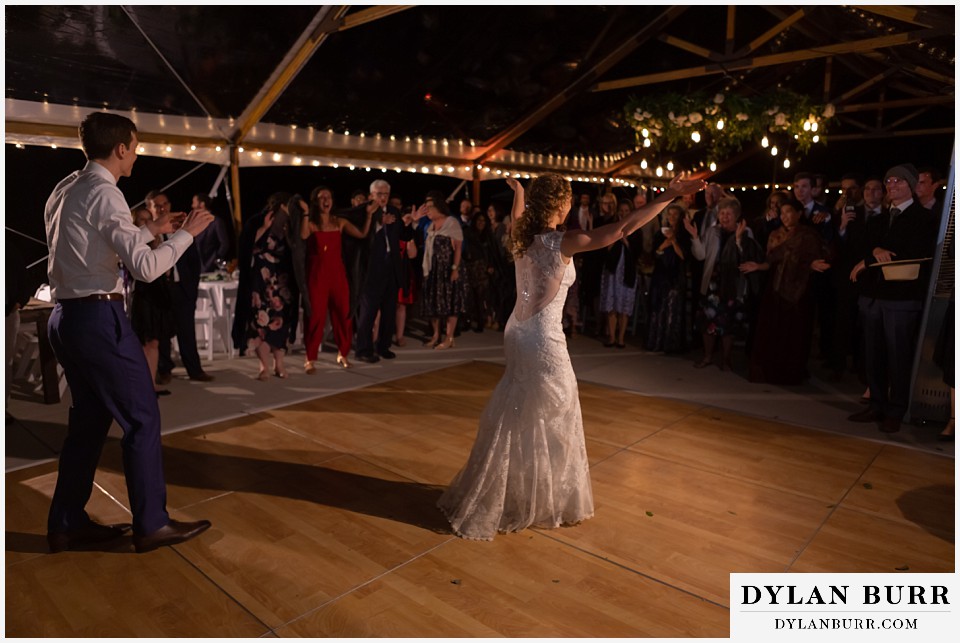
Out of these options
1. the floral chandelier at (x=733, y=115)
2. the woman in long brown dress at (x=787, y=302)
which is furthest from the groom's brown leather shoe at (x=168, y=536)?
the floral chandelier at (x=733, y=115)

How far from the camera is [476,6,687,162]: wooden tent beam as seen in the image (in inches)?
328

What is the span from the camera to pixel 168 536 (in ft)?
9.20

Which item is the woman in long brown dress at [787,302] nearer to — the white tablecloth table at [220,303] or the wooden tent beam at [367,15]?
the wooden tent beam at [367,15]

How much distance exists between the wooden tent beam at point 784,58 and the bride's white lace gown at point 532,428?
573 centimetres

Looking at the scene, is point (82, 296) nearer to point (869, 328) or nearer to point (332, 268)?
point (332, 268)

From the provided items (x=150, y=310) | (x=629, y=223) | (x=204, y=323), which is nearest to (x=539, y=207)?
(x=629, y=223)

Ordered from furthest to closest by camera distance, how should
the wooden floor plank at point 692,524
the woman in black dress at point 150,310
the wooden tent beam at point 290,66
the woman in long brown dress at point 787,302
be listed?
the wooden tent beam at point 290,66 → the woman in long brown dress at point 787,302 → the woman in black dress at point 150,310 → the wooden floor plank at point 692,524

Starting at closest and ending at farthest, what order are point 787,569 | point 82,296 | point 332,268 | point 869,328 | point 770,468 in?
point 82,296, point 787,569, point 770,468, point 869,328, point 332,268

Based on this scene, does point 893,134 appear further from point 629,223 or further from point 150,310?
point 150,310

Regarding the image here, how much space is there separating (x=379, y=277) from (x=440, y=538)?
3.86 metres

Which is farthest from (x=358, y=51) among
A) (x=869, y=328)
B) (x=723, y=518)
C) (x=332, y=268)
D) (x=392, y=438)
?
(x=723, y=518)

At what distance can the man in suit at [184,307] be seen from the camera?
5.45 meters

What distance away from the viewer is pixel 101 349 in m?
2.53

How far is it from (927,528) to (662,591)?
4.96 ft
